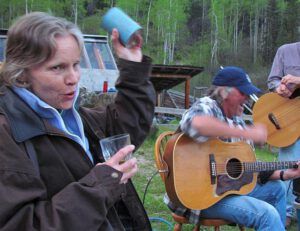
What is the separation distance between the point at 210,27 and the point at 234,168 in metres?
56.0

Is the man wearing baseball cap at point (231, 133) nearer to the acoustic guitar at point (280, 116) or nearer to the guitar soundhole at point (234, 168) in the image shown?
the guitar soundhole at point (234, 168)

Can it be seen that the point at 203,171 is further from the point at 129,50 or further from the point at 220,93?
the point at 129,50

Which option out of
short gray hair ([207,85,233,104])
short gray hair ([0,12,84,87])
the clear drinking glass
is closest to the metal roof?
short gray hair ([207,85,233,104])

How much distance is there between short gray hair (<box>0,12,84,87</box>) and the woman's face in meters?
0.02

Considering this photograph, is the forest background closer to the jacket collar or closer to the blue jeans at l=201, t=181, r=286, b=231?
the blue jeans at l=201, t=181, r=286, b=231

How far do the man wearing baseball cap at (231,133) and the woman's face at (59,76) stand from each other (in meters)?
1.48

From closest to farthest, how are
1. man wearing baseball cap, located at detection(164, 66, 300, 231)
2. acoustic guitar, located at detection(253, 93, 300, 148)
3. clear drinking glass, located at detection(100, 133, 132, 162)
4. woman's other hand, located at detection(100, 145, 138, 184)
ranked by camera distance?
woman's other hand, located at detection(100, 145, 138, 184) < clear drinking glass, located at detection(100, 133, 132, 162) < man wearing baseball cap, located at detection(164, 66, 300, 231) < acoustic guitar, located at detection(253, 93, 300, 148)

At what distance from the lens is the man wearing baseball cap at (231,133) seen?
2898 mm

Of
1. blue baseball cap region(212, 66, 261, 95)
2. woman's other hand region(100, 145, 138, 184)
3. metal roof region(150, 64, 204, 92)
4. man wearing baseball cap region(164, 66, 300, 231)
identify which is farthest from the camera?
metal roof region(150, 64, 204, 92)

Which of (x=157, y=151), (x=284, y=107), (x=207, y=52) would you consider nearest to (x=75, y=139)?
(x=157, y=151)

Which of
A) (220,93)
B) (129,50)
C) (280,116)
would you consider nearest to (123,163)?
(129,50)

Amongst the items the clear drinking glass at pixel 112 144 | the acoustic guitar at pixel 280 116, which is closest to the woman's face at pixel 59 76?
the clear drinking glass at pixel 112 144

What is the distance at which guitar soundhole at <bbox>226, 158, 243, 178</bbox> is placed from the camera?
328cm

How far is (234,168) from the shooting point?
332 cm
